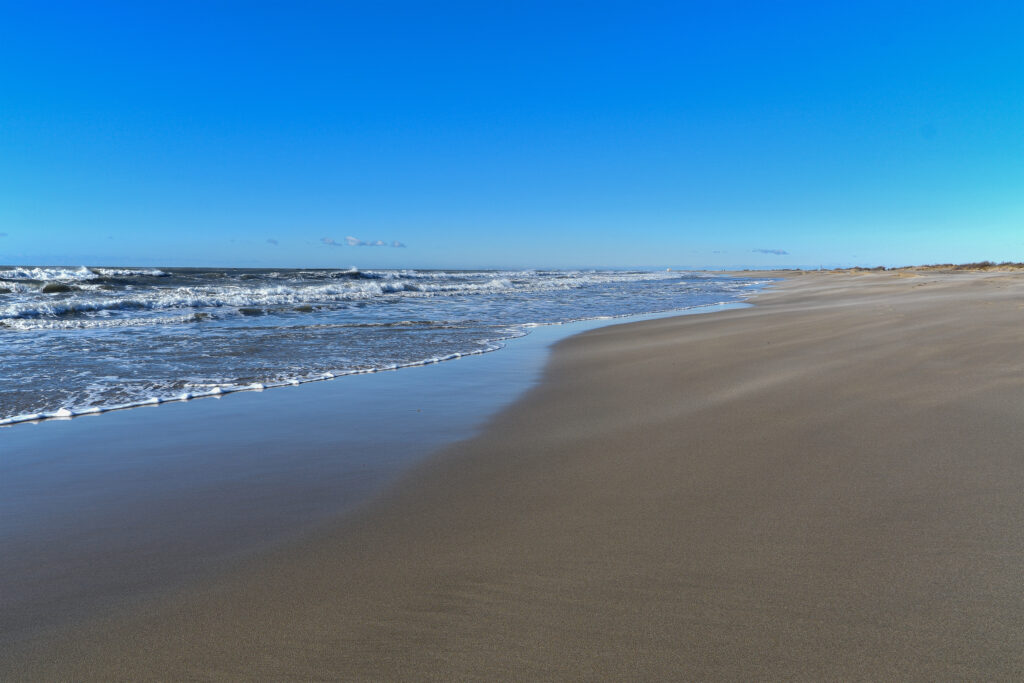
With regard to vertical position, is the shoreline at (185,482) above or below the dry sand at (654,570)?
below

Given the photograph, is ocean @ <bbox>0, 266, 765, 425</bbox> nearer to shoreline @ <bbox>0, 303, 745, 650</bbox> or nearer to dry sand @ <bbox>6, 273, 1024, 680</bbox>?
shoreline @ <bbox>0, 303, 745, 650</bbox>

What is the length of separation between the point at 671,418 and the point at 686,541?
2.23m

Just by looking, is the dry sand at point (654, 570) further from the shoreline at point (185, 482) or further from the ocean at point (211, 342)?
the ocean at point (211, 342)

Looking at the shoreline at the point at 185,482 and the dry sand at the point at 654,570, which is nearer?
the dry sand at the point at 654,570

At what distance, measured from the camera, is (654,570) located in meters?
2.22

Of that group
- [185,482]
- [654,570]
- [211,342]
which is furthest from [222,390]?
[654,570]

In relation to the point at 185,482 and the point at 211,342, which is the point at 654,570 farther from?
the point at 211,342

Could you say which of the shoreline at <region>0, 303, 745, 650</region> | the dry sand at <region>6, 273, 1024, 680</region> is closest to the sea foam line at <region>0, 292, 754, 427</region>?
the shoreline at <region>0, 303, 745, 650</region>

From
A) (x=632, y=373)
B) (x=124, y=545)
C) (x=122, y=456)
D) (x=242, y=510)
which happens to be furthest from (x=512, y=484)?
(x=632, y=373)

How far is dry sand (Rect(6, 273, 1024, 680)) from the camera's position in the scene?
1739 mm

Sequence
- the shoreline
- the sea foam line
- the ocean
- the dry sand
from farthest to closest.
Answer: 1. the ocean
2. the sea foam line
3. the shoreline
4. the dry sand

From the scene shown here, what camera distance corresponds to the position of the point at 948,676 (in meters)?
1.59

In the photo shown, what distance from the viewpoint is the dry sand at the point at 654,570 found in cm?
174

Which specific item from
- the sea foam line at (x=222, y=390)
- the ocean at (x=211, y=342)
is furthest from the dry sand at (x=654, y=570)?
the ocean at (x=211, y=342)
